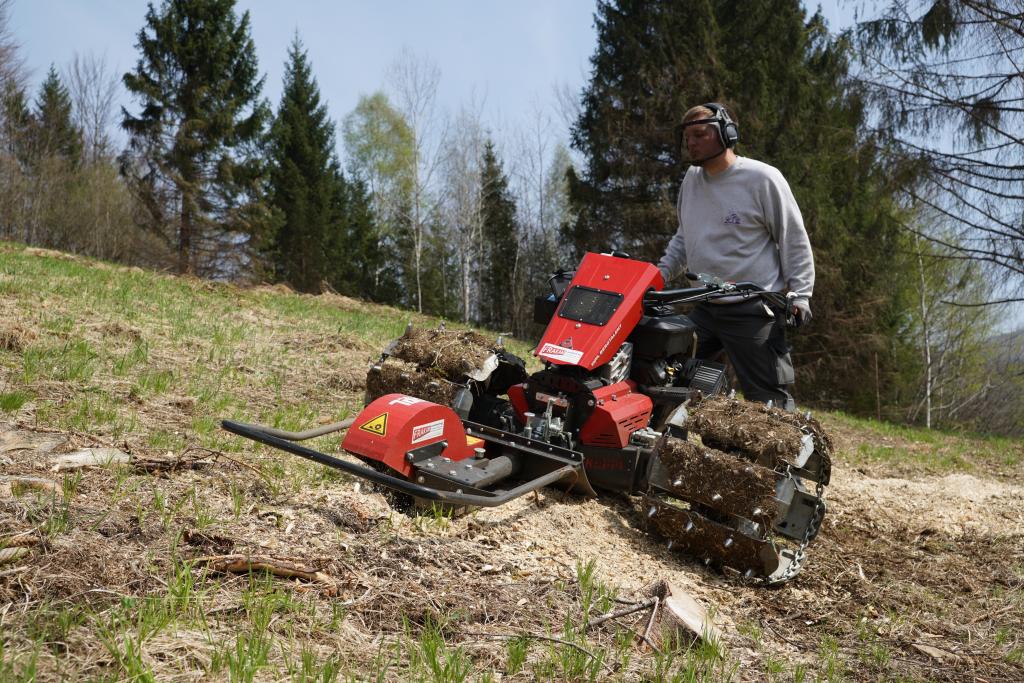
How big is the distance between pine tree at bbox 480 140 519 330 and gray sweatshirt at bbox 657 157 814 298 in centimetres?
3218

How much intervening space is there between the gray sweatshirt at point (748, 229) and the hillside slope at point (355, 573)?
1679 mm

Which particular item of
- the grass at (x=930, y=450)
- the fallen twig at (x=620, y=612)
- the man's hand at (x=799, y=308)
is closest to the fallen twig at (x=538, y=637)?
the fallen twig at (x=620, y=612)

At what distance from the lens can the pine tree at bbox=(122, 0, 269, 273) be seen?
25.8 metres

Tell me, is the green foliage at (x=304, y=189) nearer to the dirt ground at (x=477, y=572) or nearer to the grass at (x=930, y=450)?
the grass at (x=930, y=450)

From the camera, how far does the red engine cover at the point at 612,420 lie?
426 cm

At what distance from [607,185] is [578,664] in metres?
20.5

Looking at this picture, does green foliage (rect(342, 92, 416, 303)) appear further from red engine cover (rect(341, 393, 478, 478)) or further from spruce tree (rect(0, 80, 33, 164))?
red engine cover (rect(341, 393, 478, 478))

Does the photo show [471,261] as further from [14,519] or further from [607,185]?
[14,519]

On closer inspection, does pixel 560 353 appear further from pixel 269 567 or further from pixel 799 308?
pixel 269 567

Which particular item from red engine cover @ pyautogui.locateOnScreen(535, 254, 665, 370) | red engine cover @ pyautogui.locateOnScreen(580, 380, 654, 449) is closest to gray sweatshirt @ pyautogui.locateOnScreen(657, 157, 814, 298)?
red engine cover @ pyautogui.locateOnScreen(535, 254, 665, 370)

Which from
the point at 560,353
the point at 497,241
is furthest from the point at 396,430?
the point at 497,241

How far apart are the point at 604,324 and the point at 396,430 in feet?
4.74

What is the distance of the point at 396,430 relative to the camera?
354cm

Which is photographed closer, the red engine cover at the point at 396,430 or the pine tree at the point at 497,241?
the red engine cover at the point at 396,430
